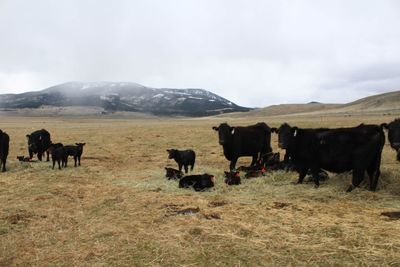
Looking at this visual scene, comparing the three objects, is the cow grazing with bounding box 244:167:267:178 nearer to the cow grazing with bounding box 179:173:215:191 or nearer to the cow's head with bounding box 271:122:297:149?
the cow's head with bounding box 271:122:297:149

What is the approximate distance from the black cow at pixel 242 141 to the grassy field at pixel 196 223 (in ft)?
8.79

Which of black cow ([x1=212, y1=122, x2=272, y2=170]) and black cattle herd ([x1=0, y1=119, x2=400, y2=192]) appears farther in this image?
black cow ([x1=212, y1=122, x2=272, y2=170])

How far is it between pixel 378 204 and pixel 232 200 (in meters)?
3.78

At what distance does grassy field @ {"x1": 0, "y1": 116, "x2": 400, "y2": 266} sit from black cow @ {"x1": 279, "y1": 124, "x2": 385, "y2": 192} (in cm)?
53

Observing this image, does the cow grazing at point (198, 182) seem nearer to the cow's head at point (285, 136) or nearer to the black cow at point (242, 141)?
the cow's head at point (285, 136)

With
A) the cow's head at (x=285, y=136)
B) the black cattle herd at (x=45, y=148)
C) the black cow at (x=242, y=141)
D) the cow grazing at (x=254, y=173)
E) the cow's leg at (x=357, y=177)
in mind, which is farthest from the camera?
the black cattle herd at (x=45, y=148)

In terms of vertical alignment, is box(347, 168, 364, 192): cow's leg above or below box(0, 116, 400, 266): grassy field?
above

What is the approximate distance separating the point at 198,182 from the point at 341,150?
4.53 metres

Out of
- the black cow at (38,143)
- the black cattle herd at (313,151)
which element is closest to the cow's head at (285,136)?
the black cattle herd at (313,151)

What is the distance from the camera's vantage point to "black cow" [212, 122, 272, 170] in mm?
16469

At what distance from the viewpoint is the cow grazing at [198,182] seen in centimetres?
1263

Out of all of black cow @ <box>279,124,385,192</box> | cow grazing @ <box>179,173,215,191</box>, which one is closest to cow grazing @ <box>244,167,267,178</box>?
black cow @ <box>279,124,385,192</box>

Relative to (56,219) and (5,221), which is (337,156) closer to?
(56,219)

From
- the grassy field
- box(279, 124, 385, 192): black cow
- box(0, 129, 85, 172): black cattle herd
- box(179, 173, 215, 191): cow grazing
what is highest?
box(279, 124, 385, 192): black cow
